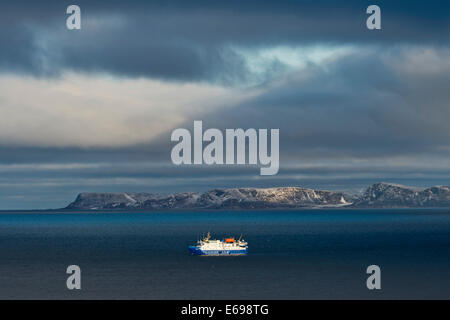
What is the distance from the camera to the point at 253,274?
500 feet

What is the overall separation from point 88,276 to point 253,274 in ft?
127

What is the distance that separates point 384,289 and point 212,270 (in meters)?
51.3

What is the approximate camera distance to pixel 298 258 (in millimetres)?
190625

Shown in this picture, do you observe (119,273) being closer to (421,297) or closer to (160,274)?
(160,274)

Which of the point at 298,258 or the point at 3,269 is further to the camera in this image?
the point at 298,258
